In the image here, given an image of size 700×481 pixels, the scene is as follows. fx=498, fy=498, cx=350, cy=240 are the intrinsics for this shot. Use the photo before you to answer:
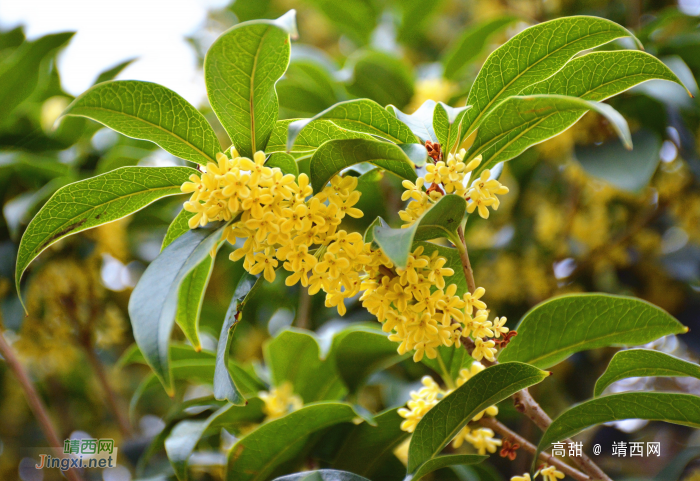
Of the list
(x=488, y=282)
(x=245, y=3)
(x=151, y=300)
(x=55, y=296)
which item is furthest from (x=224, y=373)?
(x=245, y=3)

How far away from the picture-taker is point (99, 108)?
0.76m

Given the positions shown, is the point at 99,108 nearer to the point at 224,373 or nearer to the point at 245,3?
the point at 224,373

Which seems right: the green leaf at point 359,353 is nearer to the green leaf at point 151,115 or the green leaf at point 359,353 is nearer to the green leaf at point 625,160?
the green leaf at point 151,115

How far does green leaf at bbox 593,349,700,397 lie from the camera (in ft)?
2.81

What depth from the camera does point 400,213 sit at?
76 centimetres

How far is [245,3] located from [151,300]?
3.02 m

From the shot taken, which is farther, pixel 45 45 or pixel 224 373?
pixel 45 45

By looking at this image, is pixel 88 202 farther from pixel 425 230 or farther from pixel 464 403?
pixel 464 403

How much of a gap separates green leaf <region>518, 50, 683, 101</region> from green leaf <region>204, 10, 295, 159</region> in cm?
42

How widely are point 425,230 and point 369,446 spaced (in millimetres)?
658

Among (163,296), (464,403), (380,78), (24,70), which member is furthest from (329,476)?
(24,70)

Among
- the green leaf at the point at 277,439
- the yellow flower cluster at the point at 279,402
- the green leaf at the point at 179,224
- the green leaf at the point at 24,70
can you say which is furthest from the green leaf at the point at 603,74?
the green leaf at the point at 24,70

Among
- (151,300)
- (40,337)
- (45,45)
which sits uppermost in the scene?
(45,45)

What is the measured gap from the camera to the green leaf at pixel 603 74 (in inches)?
30.4
